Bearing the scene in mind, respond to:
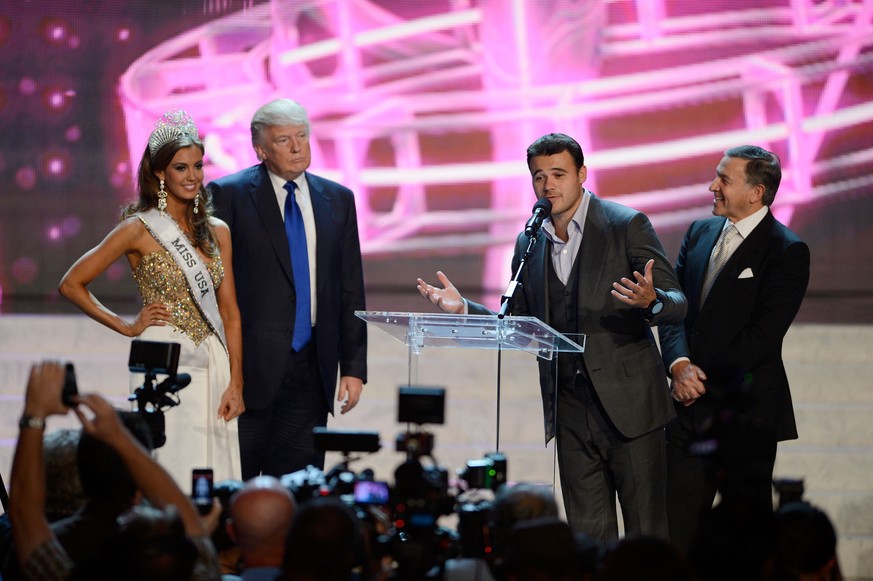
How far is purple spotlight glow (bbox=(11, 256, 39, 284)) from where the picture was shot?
712 cm

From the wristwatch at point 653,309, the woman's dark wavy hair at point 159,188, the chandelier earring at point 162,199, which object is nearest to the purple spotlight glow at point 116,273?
the woman's dark wavy hair at point 159,188

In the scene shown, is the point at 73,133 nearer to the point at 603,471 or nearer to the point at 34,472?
the point at 603,471

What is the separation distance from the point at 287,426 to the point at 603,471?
3.61ft

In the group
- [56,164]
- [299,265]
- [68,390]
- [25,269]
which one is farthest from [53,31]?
[68,390]

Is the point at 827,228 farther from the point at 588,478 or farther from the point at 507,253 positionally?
the point at 588,478

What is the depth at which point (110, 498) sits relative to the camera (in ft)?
7.79

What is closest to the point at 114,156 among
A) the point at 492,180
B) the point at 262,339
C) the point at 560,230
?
the point at 492,180

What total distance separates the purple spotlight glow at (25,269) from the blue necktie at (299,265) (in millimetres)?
3528

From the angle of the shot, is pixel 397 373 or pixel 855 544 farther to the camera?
pixel 397 373

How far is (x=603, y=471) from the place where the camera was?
12.5 feet

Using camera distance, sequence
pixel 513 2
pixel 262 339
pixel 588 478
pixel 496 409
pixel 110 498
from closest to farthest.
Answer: pixel 110 498 < pixel 496 409 < pixel 588 478 < pixel 262 339 < pixel 513 2

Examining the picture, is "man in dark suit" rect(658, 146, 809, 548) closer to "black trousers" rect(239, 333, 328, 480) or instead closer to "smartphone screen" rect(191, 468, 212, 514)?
"black trousers" rect(239, 333, 328, 480)

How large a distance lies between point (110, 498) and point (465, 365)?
4051 mm

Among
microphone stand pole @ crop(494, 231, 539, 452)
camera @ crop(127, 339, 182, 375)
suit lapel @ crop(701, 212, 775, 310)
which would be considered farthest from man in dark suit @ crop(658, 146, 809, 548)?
camera @ crop(127, 339, 182, 375)
